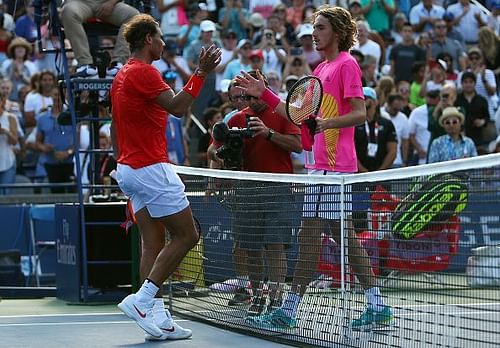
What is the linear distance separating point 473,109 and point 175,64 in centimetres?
495

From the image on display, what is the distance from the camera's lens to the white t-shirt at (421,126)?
58.5 ft

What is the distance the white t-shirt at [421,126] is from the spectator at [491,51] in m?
2.83

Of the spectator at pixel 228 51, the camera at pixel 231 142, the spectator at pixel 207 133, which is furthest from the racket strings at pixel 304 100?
the spectator at pixel 228 51

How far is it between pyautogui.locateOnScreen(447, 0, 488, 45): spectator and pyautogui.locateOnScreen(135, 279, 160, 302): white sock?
1477 centimetres

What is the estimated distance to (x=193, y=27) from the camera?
21297 mm

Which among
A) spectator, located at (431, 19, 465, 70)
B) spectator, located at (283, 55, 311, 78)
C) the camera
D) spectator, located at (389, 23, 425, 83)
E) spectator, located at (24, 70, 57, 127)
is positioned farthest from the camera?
spectator, located at (431, 19, 465, 70)

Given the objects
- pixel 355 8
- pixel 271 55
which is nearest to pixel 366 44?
pixel 355 8

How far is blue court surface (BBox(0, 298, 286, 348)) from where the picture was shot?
872cm

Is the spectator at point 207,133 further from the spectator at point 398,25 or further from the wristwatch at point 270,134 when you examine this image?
the wristwatch at point 270,134

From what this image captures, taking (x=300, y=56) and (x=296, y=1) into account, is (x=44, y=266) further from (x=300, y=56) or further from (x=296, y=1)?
(x=296, y=1)

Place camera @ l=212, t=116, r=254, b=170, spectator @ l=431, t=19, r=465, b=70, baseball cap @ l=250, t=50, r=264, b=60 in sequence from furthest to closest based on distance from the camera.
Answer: spectator @ l=431, t=19, r=465, b=70, baseball cap @ l=250, t=50, r=264, b=60, camera @ l=212, t=116, r=254, b=170

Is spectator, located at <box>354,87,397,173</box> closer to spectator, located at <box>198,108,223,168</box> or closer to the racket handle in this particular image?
spectator, located at <box>198,108,223,168</box>

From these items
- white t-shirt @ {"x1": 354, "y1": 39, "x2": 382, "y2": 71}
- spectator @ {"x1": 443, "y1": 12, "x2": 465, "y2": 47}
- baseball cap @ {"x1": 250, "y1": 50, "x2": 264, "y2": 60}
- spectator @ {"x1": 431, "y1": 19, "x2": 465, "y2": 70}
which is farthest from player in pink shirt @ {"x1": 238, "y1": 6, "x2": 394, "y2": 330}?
spectator @ {"x1": 443, "y1": 12, "x2": 465, "y2": 47}

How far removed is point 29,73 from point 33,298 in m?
7.67
